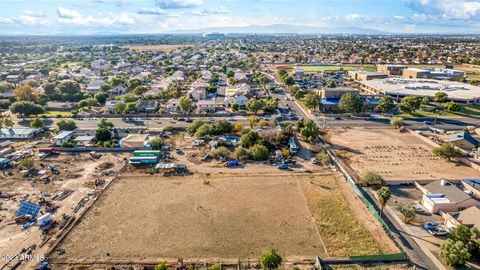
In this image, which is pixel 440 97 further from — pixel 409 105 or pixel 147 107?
pixel 147 107

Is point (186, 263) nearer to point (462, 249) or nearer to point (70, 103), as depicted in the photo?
point (462, 249)

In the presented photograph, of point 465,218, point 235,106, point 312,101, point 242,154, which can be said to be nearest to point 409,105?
point 312,101

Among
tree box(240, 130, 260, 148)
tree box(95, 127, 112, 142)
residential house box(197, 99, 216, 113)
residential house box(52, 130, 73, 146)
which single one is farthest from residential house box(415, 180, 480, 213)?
residential house box(52, 130, 73, 146)

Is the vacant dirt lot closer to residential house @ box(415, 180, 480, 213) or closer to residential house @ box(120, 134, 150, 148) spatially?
residential house @ box(120, 134, 150, 148)

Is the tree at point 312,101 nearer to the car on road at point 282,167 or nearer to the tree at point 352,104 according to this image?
the tree at point 352,104

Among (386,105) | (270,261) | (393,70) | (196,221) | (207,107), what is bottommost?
(196,221)
